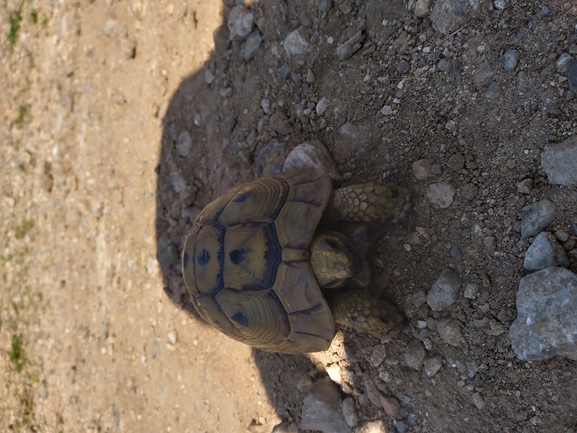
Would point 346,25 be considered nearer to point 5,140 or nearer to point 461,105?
point 461,105

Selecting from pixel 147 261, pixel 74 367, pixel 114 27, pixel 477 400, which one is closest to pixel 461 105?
pixel 477 400

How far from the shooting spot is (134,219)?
3678mm

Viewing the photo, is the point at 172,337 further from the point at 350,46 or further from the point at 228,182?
the point at 350,46

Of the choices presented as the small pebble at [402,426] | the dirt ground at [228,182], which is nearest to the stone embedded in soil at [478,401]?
the dirt ground at [228,182]

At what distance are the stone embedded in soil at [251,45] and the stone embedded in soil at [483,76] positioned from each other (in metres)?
1.40

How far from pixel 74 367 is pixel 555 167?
403 centimetres

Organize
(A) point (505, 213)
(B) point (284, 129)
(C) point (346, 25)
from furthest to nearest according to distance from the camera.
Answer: (B) point (284, 129) → (C) point (346, 25) → (A) point (505, 213)

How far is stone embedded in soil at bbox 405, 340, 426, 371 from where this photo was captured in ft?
7.12

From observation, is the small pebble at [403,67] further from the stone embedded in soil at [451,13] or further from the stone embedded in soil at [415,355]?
the stone embedded in soil at [415,355]

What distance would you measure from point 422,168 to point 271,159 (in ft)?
3.14

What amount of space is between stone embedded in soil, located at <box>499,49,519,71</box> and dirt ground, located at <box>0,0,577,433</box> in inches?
1.0

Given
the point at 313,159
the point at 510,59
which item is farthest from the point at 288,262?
the point at 510,59

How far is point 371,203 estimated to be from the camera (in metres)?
2.14

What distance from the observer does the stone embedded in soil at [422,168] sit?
215cm
